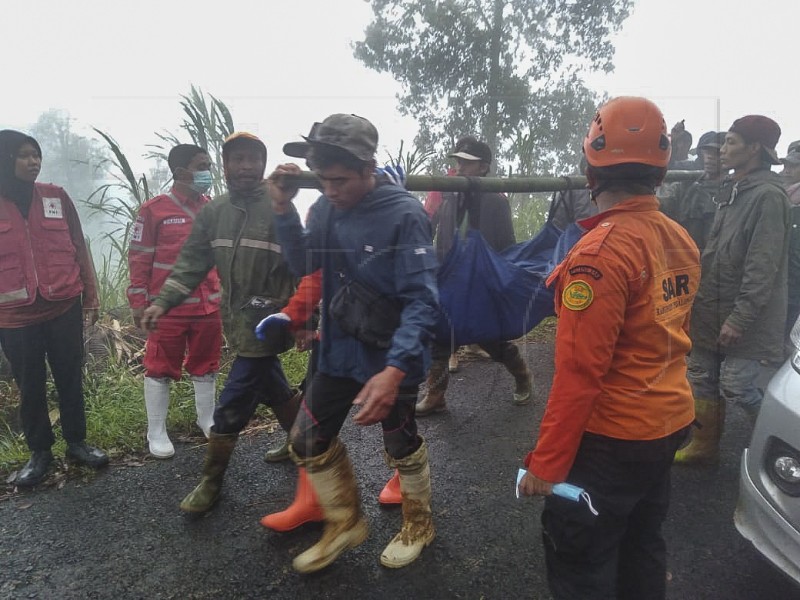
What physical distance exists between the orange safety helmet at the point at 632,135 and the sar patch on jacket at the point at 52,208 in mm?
3120

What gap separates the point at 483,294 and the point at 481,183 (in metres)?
0.61

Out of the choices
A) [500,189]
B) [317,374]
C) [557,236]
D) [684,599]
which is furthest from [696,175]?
[317,374]

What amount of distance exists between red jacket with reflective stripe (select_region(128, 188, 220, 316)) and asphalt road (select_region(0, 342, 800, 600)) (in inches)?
39.8

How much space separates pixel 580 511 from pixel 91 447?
3.14 metres

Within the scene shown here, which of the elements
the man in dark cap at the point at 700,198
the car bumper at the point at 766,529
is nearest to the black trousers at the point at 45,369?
the car bumper at the point at 766,529

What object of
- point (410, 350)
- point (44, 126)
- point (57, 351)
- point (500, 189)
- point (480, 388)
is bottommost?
point (480, 388)

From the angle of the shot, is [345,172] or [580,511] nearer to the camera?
[580,511]

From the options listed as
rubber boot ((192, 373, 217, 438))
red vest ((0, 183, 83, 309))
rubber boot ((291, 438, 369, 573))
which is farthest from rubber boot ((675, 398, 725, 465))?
red vest ((0, 183, 83, 309))

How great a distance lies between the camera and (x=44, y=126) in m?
11.4

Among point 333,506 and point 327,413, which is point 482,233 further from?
point 333,506

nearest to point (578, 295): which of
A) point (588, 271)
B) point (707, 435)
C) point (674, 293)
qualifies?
point (588, 271)

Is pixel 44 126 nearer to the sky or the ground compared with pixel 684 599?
nearer to the sky

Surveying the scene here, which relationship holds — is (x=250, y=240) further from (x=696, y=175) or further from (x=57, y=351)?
(x=696, y=175)

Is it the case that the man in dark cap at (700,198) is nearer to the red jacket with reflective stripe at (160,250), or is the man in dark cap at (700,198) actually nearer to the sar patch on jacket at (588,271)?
the sar patch on jacket at (588,271)
